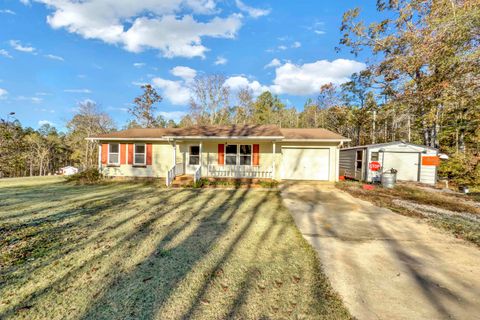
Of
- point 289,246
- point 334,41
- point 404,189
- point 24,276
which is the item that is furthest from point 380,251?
point 334,41

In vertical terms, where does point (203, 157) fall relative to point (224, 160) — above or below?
above

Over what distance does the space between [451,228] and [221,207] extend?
19.4 feet

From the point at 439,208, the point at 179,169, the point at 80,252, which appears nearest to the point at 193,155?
the point at 179,169

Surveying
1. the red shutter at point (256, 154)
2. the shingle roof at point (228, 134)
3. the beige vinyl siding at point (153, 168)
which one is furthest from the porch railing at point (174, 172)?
the red shutter at point (256, 154)

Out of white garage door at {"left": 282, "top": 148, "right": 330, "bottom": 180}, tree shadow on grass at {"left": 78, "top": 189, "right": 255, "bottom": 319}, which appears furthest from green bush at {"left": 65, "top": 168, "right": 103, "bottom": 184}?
white garage door at {"left": 282, "top": 148, "right": 330, "bottom": 180}

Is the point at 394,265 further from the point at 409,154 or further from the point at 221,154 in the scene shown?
the point at 409,154

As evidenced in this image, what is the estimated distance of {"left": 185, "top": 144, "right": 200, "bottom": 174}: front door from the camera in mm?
12461

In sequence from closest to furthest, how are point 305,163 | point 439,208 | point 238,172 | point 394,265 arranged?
point 394,265
point 439,208
point 238,172
point 305,163

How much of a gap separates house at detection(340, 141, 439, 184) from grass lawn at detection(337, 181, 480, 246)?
272 centimetres

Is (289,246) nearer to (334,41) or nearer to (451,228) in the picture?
(451,228)

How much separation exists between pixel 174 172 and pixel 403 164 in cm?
1353

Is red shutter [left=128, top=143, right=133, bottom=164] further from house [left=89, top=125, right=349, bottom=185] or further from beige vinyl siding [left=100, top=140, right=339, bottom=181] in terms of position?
beige vinyl siding [left=100, top=140, right=339, bottom=181]

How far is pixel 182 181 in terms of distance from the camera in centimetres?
1078

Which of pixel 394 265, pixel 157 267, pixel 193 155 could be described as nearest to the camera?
pixel 157 267
